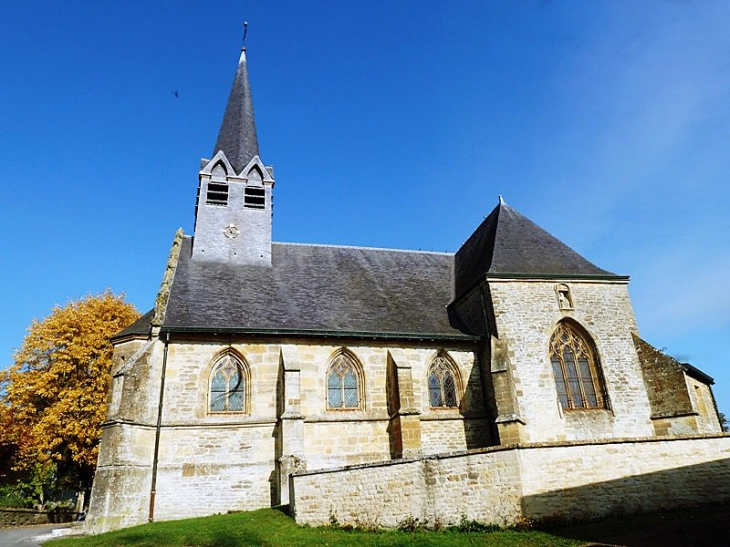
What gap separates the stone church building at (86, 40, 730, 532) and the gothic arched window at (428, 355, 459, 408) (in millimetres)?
48

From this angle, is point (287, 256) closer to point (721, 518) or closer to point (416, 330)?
point (416, 330)

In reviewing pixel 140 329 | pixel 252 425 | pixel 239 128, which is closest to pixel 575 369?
pixel 252 425

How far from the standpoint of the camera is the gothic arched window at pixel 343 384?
15727 mm

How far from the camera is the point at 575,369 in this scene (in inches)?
643

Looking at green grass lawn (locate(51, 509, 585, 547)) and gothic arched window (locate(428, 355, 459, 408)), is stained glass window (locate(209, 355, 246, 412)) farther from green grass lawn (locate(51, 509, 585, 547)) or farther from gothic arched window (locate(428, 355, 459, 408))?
gothic arched window (locate(428, 355, 459, 408))

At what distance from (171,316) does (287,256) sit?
20.6 ft

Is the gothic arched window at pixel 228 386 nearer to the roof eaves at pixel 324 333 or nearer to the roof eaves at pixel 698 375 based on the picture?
the roof eaves at pixel 324 333

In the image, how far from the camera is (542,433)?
1486 centimetres

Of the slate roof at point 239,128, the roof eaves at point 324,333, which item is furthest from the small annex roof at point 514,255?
the slate roof at point 239,128

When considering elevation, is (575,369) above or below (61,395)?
below

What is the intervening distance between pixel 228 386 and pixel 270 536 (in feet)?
19.9

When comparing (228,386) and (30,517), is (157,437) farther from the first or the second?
(30,517)

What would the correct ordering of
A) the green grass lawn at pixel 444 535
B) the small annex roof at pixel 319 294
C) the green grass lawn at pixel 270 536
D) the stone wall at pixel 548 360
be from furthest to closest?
the small annex roof at pixel 319 294 → the stone wall at pixel 548 360 → the green grass lawn at pixel 270 536 → the green grass lawn at pixel 444 535

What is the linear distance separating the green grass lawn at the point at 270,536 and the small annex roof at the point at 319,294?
217 inches
